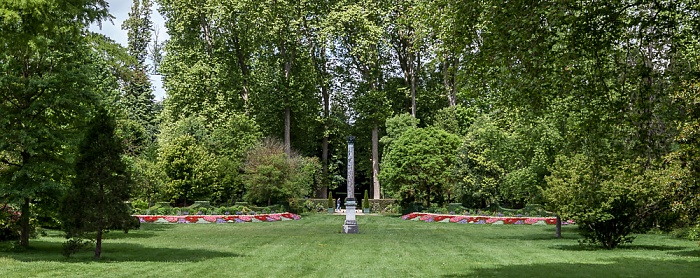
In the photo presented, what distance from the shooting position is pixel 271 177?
49688 millimetres

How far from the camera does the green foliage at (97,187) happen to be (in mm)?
17203

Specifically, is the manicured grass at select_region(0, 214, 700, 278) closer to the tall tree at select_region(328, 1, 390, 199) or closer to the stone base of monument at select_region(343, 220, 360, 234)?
the stone base of monument at select_region(343, 220, 360, 234)

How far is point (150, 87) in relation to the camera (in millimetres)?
66500

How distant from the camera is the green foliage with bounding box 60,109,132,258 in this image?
17203 mm

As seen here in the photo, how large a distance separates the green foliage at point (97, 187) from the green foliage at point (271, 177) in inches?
1222

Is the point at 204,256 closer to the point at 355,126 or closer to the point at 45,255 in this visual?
the point at 45,255

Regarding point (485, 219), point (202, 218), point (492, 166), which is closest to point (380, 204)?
point (492, 166)

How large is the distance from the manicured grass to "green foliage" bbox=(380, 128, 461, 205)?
22.3 metres

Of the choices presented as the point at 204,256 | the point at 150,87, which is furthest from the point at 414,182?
the point at 204,256

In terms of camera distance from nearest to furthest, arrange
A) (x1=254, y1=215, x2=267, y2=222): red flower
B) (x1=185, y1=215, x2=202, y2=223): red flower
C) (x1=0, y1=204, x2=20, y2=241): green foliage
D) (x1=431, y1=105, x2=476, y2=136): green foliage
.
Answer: (x1=0, y1=204, x2=20, y2=241): green foliage, (x1=185, y1=215, x2=202, y2=223): red flower, (x1=254, y1=215, x2=267, y2=222): red flower, (x1=431, y1=105, x2=476, y2=136): green foliage

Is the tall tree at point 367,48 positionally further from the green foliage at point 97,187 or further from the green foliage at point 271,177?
the green foliage at point 97,187

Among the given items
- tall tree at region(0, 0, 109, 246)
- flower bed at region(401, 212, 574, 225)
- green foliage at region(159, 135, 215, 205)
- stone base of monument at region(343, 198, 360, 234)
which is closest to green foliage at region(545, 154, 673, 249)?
stone base of monument at region(343, 198, 360, 234)

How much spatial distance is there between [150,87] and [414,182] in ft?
95.4

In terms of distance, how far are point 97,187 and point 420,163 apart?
112ft
